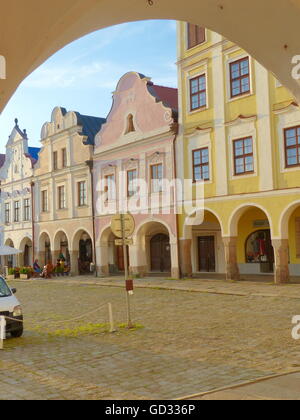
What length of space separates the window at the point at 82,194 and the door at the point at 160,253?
5301mm

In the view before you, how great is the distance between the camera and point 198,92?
23.8 metres

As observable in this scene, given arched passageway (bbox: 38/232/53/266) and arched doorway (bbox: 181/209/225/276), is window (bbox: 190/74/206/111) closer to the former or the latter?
arched doorway (bbox: 181/209/225/276)

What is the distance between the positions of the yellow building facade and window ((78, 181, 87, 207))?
27.1ft

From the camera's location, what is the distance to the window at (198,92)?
23.5 meters

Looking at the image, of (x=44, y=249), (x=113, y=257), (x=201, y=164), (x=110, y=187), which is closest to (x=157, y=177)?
(x=201, y=164)

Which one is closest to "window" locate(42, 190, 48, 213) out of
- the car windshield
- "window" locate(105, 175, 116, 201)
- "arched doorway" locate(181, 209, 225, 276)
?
"window" locate(105, 175, 116, 201)

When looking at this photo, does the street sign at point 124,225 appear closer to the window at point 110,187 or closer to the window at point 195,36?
the window at point 195,36

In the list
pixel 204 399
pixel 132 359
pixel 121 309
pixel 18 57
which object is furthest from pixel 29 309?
pixel 18 57

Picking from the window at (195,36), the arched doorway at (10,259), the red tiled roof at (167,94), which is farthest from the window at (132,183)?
the arched doorway at (10,259)

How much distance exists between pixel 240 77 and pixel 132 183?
8.66m

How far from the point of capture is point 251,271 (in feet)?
80.4

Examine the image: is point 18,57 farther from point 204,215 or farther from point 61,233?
point 61,233

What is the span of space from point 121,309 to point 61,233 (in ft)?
66.5

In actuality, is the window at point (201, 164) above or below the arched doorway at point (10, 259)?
above
